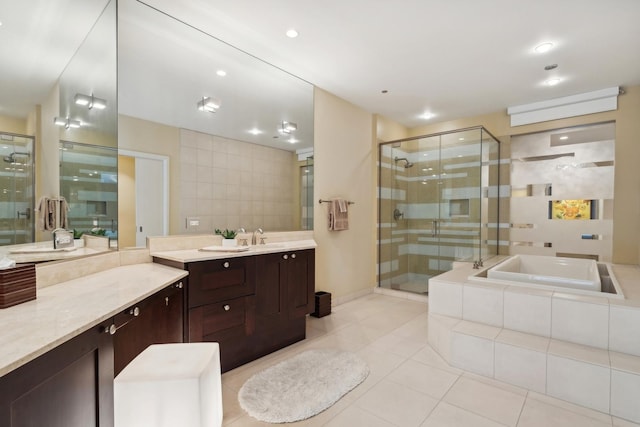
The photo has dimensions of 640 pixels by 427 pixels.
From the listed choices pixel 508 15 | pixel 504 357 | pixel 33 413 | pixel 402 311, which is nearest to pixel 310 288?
pixel 402 311

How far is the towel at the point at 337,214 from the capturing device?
3658 millimetres

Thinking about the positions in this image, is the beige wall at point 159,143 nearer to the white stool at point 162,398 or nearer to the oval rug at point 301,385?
the oval rug at point 301,385

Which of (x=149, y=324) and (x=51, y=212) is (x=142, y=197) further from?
(x=149, y=324)

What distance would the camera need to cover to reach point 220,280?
2.18m

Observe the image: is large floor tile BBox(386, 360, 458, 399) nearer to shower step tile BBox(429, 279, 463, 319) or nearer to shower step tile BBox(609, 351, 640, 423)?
shower step tile BBox(429, 279, 463, 319)

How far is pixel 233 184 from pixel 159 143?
704mm

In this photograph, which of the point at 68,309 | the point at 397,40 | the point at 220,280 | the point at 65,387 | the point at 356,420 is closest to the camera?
the point at 65,387

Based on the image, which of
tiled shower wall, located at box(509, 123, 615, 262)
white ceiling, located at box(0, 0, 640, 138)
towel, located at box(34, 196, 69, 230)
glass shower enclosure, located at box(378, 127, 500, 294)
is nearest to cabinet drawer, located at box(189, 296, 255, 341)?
towel, located at box(34, 196, 69, 230)

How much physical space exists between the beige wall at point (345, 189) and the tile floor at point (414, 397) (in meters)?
1.06

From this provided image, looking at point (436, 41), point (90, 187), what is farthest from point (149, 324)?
point (436, 41)

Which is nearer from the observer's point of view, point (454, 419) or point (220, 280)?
point (454, 419)

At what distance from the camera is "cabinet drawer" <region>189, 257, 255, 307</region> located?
204 centimetres

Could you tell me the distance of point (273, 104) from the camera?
324 cm

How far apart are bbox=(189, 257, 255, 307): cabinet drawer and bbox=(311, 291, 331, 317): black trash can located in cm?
122
